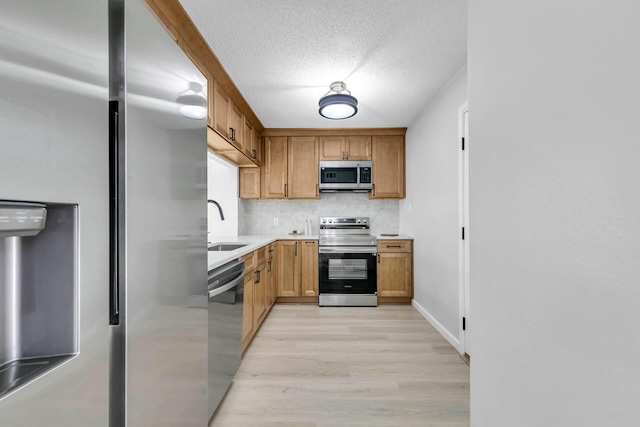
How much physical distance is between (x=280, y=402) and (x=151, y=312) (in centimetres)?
128

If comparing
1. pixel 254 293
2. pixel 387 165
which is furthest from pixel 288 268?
pixel 387 165

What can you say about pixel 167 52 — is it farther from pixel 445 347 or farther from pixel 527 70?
pixel 445 347

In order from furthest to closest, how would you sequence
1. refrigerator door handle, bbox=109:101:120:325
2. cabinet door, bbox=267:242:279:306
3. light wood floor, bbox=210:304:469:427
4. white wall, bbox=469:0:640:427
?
cabinet door, bbox=267:242:279:306 < light wood floor, bbox=210:304:469:427 < refrigerator door handle, bbox=109:101:120:325 < white wall, bbox=469:0:640:427

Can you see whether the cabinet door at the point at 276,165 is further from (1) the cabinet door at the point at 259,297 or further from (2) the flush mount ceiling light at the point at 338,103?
(2) the flush mount ceiling light at the point at 338,103

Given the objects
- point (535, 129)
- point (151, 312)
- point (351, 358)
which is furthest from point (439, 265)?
point (151, 312)

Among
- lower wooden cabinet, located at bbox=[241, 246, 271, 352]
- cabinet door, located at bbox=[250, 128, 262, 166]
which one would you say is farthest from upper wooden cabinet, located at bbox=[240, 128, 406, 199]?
lower wooden cabinet, located at bbox=[241, 246, 271, 352]

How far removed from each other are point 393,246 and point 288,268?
1426 millimetres

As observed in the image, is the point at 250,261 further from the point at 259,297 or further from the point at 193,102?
the point at 193,102

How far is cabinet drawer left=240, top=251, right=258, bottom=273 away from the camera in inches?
92.0

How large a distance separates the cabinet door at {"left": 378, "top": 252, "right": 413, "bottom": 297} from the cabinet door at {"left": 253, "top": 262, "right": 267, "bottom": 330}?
1533 mm

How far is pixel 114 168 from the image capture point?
0.78 meters

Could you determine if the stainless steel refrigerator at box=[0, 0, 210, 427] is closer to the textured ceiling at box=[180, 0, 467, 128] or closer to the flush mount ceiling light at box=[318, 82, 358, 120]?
the textured ceiling at box=[180, 0, 467, 128]

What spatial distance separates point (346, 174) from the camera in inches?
162

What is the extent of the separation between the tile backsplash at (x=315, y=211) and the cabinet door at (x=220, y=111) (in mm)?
1820
